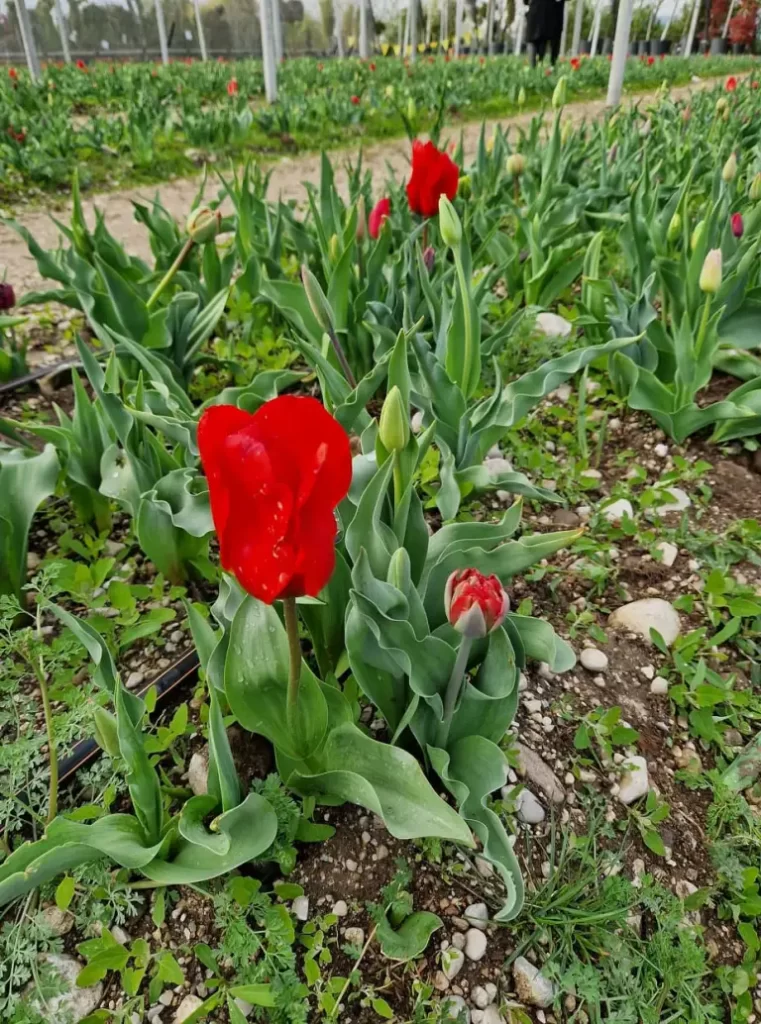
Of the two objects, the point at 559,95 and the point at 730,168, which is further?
the point at 559,95

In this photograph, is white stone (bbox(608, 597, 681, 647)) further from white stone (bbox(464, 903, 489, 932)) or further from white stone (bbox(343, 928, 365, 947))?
white stone (bbox(343, 928, 365, 947))

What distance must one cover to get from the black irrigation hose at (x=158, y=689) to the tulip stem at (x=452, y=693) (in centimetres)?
49

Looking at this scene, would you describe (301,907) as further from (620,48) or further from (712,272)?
(620,48)

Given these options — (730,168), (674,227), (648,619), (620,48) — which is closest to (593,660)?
(648,619)

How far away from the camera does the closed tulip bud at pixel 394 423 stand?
1031 mm

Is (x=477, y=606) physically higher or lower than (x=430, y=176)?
lower

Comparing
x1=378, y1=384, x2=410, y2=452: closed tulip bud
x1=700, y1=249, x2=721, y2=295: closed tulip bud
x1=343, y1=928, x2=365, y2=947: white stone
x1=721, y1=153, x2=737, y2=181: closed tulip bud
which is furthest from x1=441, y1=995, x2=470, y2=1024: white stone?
x1=721, y1=153, x2=737, y2=181: closed tulip bud

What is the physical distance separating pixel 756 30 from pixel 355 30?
1881 centimetres

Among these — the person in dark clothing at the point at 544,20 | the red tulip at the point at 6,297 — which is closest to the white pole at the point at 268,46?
the red tulip at the point at 6,297

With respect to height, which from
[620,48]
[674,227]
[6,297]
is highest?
[620,48]

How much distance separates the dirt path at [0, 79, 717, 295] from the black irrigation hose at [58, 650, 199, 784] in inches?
64.1

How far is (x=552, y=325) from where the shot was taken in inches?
98.2

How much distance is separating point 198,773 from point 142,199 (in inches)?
162

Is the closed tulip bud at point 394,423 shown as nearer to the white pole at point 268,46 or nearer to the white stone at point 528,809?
the white stone at point 528,809
